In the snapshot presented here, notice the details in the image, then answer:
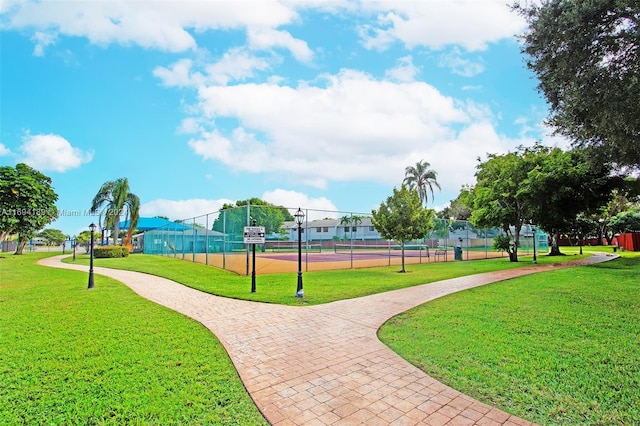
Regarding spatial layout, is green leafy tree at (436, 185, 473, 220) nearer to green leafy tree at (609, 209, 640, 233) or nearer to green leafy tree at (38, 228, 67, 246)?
green leafy tree at (609, 209, 640, 233)

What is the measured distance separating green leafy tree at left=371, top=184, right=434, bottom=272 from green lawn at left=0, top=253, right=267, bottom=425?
10.3m

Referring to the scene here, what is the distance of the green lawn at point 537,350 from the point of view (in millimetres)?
3393

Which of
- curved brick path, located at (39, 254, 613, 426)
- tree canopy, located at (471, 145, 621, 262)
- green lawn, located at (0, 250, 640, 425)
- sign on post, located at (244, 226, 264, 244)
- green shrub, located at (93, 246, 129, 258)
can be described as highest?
tree canopy, located at (471, 145, 621, 262)

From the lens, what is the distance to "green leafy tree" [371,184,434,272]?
598 inches

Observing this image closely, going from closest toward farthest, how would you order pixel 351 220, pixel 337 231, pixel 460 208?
pixel 351 220
pixel 337 231
pixel 460 208

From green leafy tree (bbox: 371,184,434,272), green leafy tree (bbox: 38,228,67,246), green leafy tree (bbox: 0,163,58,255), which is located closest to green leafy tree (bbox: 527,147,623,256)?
green leafy tree (bbox: 371,184,434,272)

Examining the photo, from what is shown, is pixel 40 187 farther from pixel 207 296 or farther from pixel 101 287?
pixel 207 296

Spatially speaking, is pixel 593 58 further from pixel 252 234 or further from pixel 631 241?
pixel 631 241

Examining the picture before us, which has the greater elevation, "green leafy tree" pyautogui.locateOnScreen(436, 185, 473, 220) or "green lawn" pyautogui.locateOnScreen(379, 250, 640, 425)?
"green leafy tree" pyautogui.locateOnScreen(436, 185, 473, 220)

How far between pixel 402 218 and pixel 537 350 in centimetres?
1054

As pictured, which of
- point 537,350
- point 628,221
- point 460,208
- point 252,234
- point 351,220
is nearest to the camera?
point 537,350

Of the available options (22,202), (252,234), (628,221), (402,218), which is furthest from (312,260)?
(628,221)

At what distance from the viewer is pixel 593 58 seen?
8.01 m

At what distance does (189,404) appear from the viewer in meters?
3.37
